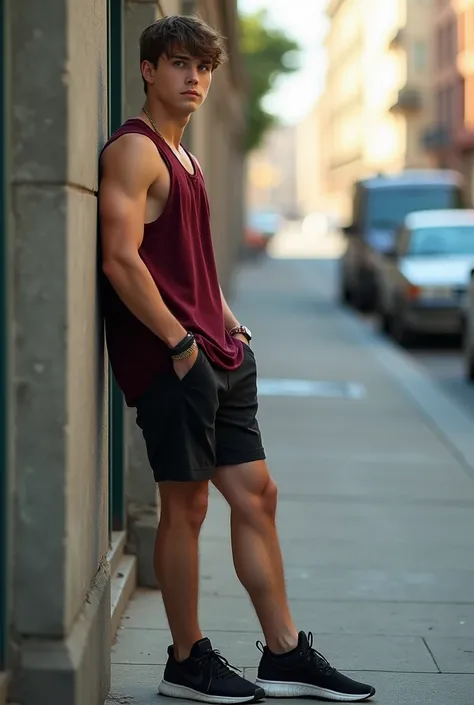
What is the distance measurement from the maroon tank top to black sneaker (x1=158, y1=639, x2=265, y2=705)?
783 millimetres

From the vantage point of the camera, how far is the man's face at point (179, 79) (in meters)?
4.01

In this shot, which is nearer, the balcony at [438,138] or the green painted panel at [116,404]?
the green painted panel at [116,404]

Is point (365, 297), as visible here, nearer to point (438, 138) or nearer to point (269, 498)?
point (269, 498)

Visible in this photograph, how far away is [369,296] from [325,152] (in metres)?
111

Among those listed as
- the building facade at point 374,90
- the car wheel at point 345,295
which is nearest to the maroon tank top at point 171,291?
the car wheel at point 345,295

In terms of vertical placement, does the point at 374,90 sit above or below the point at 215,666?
above

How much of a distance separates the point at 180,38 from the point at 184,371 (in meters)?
0.91

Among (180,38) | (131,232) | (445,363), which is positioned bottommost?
(445,363)

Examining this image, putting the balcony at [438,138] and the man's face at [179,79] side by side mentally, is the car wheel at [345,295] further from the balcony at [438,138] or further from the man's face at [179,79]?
the balcony at [438,138]

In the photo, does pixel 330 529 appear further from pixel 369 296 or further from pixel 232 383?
pixel 369 296

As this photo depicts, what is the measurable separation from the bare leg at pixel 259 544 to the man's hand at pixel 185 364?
38 centimetres

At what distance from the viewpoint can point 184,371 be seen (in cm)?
394

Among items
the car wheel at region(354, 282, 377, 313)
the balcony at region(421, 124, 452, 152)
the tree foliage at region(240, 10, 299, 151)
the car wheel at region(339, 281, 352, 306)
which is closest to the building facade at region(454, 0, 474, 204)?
the balcony at region(421, 124, 452, 152)

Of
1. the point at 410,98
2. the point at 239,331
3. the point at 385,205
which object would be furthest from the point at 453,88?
the point at 239,331
